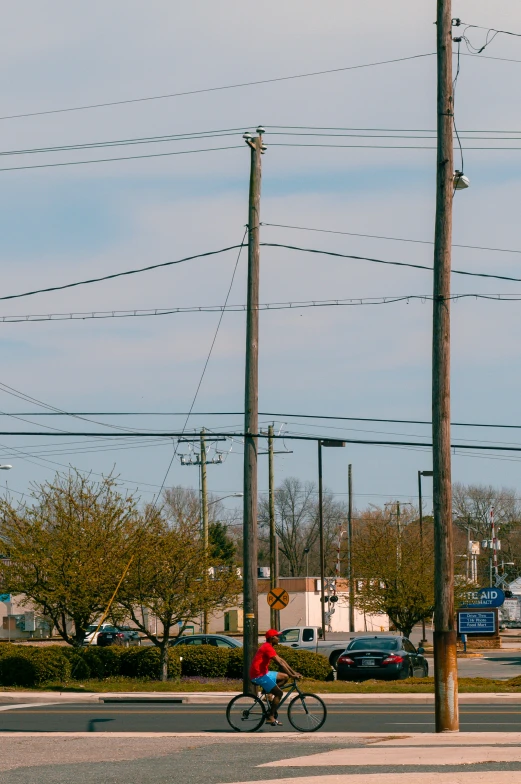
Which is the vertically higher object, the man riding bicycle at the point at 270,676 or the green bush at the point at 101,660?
the man riding bicycle at the point at 270,676

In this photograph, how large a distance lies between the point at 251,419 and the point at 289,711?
7809 mm

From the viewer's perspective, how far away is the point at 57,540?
30500 millimetres

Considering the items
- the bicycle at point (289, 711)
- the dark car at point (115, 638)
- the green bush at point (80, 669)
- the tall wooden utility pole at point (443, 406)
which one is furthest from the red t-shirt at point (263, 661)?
the dark car at point (115, 638)

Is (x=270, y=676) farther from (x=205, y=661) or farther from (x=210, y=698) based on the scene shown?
(x=205, y=661)

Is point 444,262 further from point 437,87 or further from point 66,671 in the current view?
point 66,671

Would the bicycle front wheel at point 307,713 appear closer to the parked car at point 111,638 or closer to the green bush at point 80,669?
the green bush at point 80,669

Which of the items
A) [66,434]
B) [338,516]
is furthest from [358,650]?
[338,516]

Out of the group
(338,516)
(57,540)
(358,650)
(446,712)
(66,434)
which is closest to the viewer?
(446,712)

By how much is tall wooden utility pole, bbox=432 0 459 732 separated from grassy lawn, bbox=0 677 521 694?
905 centimetres

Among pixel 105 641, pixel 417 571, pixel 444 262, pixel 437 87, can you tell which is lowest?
pixel 105 641

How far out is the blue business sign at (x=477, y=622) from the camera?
3388 cm

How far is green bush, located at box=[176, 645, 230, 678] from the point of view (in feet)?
94.6

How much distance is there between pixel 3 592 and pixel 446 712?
728 inches

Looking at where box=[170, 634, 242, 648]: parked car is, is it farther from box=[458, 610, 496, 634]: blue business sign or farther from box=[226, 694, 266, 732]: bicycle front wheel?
box=[226, 694, 266, 732]: bicycle front wheel
